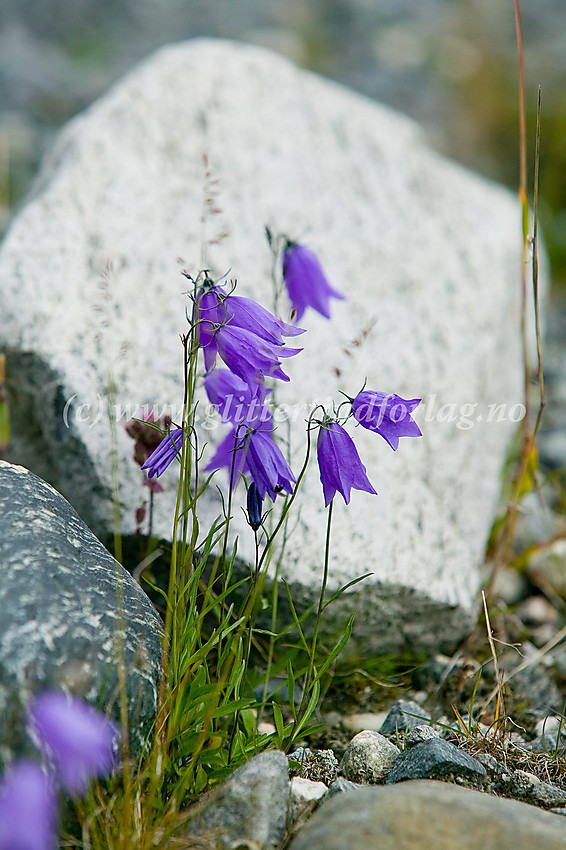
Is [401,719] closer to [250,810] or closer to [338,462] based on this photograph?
[250,810]

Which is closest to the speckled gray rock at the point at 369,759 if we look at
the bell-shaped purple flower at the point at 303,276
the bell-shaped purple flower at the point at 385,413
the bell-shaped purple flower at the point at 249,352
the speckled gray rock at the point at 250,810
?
the speckled gray rock at the point at 250,810

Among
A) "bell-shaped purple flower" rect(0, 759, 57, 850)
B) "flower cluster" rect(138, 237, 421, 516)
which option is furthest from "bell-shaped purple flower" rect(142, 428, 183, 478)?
"bell-shaped purple flower" rect(0, 759, 57, 850)

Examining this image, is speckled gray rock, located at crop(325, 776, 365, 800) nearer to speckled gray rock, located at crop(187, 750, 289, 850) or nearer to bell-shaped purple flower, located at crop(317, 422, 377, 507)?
speckled gray rock, located at crop(187, 750, 289, 850)

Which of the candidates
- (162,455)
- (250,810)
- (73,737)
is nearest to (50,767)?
(73,737)

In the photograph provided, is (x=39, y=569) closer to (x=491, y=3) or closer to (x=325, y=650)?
(x=325, y=650)

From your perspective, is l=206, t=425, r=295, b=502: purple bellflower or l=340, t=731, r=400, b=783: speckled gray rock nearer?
l=206, t=425, r=295, b=502: purple bellflower

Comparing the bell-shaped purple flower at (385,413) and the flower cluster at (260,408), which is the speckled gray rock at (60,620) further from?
the bell-shaped purple flower at (385,413)
